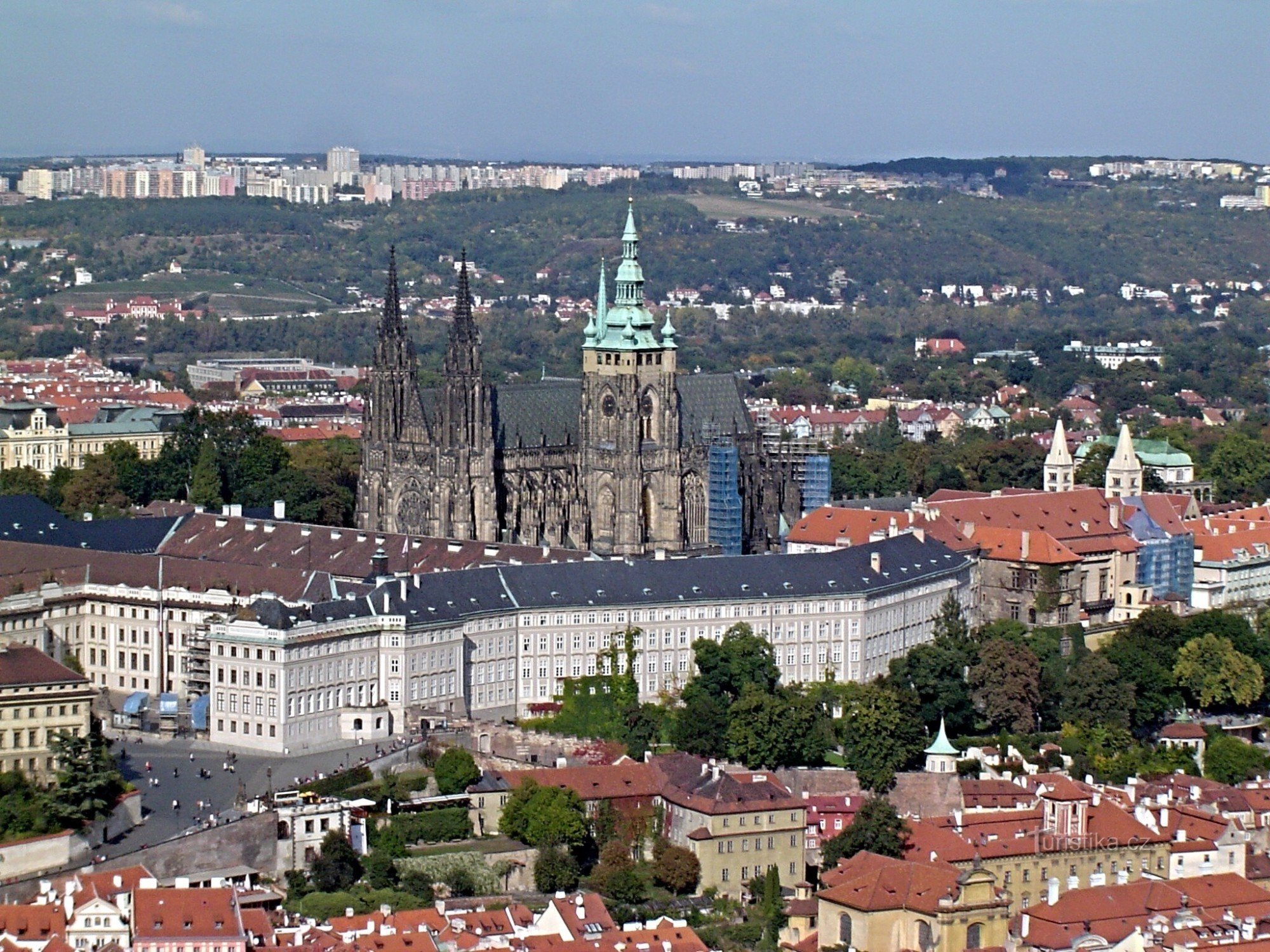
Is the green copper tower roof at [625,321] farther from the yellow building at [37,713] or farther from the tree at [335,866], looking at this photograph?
the tree at [335,866]

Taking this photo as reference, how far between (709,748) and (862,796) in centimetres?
585

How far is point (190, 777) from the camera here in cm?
9625

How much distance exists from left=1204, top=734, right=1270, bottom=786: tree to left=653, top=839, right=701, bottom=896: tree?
2270 centimetres

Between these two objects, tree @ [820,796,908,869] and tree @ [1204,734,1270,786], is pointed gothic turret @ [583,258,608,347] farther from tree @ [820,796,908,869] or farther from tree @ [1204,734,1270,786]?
tree @ [820,796,908,869]

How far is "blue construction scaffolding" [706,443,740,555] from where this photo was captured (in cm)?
12962

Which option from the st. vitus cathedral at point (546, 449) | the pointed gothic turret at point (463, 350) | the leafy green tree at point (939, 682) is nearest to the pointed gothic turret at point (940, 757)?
the leafy green tree at point (939, 682)

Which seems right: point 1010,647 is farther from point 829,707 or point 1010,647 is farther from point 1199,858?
point 1199,858

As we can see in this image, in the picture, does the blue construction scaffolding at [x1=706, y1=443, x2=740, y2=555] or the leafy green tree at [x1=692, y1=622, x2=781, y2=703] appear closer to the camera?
the leafy green tree at [x1=692, y1=622, x2=781, y2=703]

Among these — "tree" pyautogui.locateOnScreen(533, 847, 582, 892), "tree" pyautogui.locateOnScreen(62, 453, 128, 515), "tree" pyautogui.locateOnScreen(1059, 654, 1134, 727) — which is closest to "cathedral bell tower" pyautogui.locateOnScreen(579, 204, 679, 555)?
A: "tree" pyautogui.locateOnScreen(62, 453, 128, 515)

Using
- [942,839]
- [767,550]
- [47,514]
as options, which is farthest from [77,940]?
[767,550]

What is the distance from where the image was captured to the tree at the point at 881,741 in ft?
324

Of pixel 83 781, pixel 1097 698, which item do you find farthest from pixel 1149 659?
pixel 83 781

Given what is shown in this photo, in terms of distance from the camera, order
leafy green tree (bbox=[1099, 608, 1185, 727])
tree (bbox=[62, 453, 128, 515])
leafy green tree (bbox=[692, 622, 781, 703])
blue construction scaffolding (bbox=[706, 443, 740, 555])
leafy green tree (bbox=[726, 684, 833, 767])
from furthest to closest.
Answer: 1. tree (bbox=[62, 453, 128, 515])
2. blue construction scaffolding (bbox=[706, 443, 740, 555])
3. leafy green tree (bbox=[1099, 608, 1185, 727])
4. leafy green tree (bbox=[692, 622, 781, 703])
5. leafy green tree (bbox=[726, 684, 833, 767])

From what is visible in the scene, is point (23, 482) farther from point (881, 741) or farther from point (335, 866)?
point (335, 866)
